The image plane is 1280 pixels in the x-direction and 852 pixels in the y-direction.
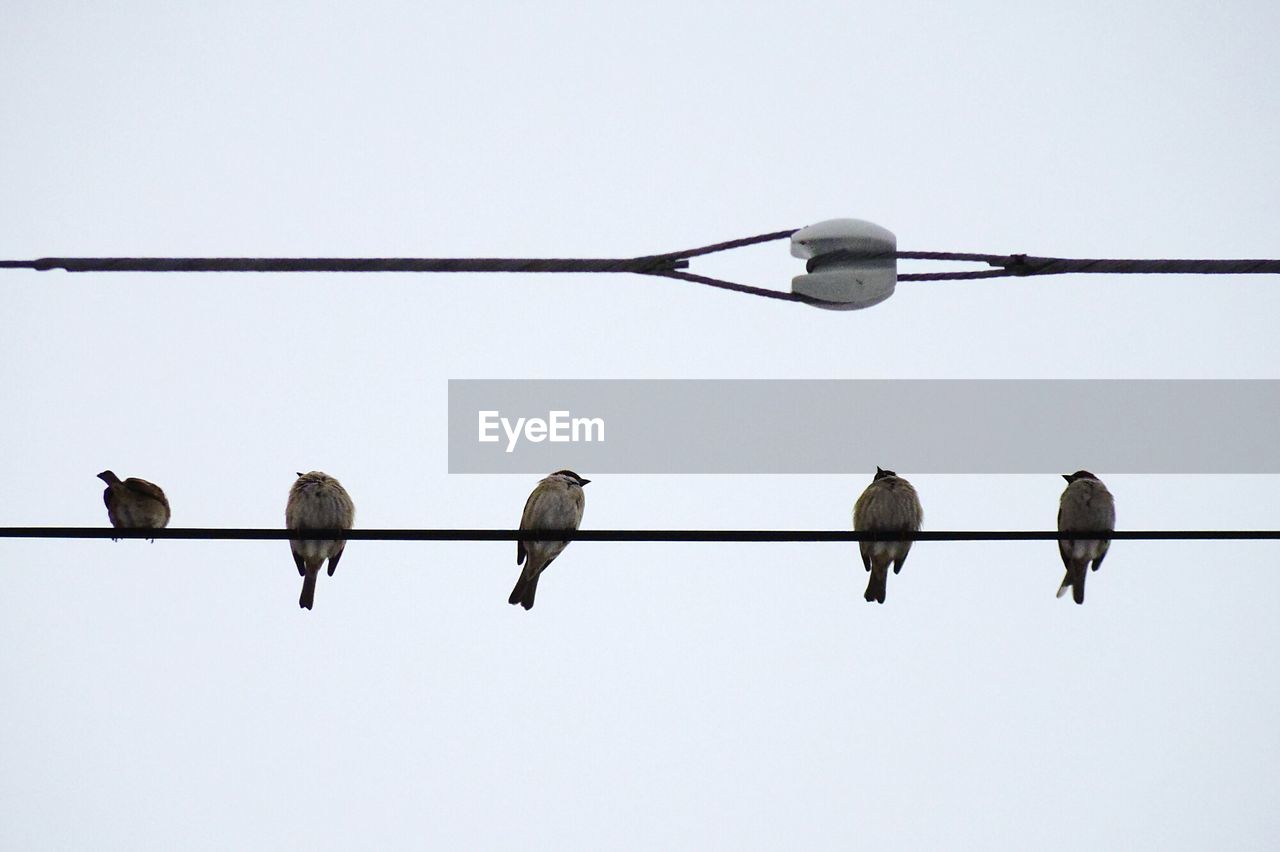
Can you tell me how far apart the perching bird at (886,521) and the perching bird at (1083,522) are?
37.6 inches

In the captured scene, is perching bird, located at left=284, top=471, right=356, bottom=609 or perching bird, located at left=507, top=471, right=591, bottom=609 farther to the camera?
perching bird, located at left=507, top=471, right=591, bottom=609

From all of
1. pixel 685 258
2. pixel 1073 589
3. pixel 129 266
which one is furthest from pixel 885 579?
pixel 129 266

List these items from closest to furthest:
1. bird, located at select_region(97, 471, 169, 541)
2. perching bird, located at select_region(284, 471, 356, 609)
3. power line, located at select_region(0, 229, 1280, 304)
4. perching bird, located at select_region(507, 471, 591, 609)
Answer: power line, located at select_region(0, 229, 1280, 304) < perching bird, located at select_region(284, 471, 356, 609) < perching bird, located at select_region(507, 471, 591, 609) < bird, located at select_region(97, 471, 169, 541)

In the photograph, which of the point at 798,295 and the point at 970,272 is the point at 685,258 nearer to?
the point at 798,295

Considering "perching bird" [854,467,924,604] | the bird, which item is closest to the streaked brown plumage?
the bird

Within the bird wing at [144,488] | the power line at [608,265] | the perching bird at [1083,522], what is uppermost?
the power line at [608,265]

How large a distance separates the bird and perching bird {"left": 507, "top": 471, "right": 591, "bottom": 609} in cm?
260

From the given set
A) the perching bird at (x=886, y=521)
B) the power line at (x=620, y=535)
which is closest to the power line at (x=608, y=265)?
the power line at (x=620, y=535)

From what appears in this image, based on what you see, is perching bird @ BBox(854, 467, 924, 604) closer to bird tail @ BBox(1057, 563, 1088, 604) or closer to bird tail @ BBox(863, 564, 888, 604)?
bird tail @ BBox(863, 564, 888, 604)

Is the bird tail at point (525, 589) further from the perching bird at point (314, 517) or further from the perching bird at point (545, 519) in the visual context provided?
the perching bird at point (314, 517)

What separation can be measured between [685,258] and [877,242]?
0.90 meters

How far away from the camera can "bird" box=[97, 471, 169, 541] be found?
28.0ft

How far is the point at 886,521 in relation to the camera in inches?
310

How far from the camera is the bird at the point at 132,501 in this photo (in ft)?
28.0
